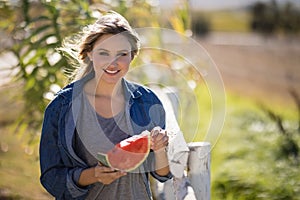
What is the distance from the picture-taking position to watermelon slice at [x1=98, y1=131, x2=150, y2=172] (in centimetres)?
284

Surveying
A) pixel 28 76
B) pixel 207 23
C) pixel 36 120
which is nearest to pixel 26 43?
pixel 28 76

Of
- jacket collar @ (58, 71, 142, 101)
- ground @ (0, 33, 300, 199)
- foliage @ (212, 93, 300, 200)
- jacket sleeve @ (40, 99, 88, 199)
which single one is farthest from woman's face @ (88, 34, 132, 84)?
ground @ (0, 33, 300, 199)

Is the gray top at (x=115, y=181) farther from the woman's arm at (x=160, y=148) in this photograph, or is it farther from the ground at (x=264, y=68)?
the ground at (x=264, y=68)

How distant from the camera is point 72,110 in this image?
3.11 metres

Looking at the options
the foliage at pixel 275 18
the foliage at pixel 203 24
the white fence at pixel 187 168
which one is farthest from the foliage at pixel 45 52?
the foliage at pixel 203 24

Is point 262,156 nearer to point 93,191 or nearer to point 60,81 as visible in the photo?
point 60,81

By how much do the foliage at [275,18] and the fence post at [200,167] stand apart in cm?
782

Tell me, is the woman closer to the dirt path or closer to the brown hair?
the brown hair

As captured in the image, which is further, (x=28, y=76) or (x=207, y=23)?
(x=207, y=23)

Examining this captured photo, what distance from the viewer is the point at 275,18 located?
14.8m

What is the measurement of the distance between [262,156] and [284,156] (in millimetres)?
228

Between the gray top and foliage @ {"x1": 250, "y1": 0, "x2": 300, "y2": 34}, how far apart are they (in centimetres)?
855

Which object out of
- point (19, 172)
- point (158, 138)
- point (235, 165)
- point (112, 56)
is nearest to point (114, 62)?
point (112, 56)

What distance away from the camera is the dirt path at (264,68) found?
12836mm
